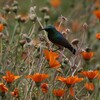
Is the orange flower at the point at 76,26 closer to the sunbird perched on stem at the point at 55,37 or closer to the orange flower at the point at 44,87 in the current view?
the sunbird perched on stem at the point at 55,37

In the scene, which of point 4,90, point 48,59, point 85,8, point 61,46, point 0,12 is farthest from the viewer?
point 85,8

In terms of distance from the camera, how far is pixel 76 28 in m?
7.52

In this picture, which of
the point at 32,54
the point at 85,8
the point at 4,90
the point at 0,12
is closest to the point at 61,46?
the point at 32,54

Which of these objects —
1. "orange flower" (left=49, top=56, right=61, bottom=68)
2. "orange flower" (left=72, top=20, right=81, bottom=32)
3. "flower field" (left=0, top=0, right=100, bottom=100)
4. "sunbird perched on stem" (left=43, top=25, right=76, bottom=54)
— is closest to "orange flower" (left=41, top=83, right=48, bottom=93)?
"flower field" (left=0, top=0, right=100, bottom=100)

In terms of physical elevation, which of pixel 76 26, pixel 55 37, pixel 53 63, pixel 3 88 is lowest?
pixel 3 88

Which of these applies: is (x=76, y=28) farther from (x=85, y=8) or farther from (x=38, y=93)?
(x=38, y=93)

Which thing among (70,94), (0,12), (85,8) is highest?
(85,8)

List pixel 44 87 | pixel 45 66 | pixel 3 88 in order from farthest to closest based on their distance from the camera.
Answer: pixel 45 66, pixel 44 87, pixel 3 88

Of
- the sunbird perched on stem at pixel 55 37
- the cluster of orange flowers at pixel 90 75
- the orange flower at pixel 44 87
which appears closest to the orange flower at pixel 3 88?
the orange flower at pixel 44 87

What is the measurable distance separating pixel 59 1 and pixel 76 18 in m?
0.92

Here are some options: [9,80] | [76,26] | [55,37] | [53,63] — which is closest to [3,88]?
[9,80]

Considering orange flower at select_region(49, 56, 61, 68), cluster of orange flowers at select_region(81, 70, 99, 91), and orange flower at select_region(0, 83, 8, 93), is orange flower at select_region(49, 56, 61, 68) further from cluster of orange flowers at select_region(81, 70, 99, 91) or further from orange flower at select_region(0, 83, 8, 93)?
orange flower at select_region(0, 83, 8, 93)

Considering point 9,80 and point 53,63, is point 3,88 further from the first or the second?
point 53,63

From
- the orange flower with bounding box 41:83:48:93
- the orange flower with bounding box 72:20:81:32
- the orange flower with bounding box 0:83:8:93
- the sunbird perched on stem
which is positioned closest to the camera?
the orange flower with bounding box 0:83:8:93
